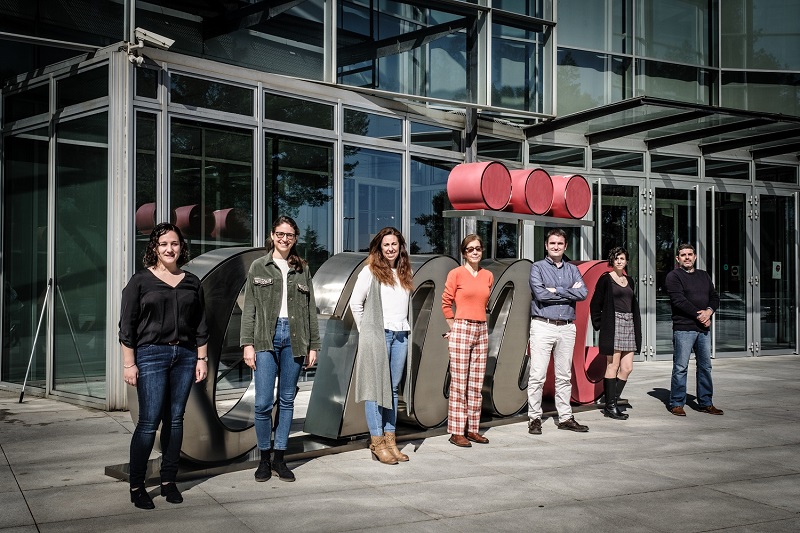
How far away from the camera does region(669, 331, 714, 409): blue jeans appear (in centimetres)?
976

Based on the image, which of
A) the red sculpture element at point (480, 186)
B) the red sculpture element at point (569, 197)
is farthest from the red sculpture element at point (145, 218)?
the red sculpture element at point (569, 197)

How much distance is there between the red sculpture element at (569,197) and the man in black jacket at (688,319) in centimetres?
129

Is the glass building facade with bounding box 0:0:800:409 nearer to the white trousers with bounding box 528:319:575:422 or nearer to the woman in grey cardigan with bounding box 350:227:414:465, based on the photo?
the woman in grey cardigan with bounding box 350:227:414:465

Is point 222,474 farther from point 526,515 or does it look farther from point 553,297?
point 553,297

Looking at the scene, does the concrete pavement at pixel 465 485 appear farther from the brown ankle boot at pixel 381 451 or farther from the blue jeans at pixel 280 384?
the blue jeans at pixel 280 384

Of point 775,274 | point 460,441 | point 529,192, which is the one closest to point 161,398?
point 460,441

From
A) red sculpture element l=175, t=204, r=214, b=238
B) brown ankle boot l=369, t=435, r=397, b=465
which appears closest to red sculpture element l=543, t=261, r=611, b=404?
brown ankle boot l=369, t=435, r=397, b=465

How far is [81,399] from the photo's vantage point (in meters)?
9.98

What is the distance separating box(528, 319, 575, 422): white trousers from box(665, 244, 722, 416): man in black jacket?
5.90ft

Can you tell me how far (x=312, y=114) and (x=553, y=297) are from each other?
487cm

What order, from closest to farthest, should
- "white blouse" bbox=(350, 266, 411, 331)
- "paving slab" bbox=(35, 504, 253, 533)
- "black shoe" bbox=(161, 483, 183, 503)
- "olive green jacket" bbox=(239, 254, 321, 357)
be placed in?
1. "paving slab" bbox=(35, 504, 253, 533)
2. "black shoe" bbox=(161, 483, 183, 503)
3. "olive green jacket" bbox=(239, 254, 321, 357)
4. "white blouse" bbox=(350, 266, 411, 331)

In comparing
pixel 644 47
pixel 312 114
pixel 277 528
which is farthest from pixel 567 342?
pixel 644 47

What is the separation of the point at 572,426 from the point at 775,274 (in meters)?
10.9

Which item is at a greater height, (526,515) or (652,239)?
(652,239)
